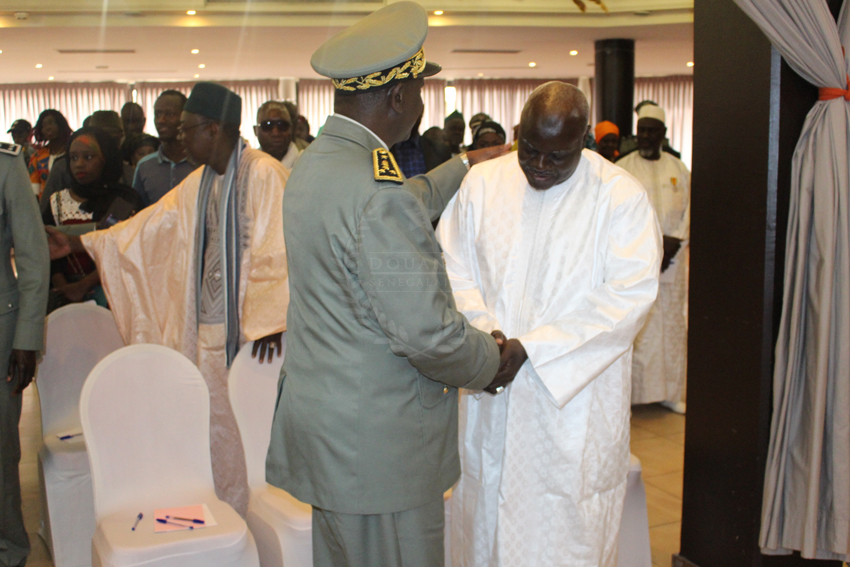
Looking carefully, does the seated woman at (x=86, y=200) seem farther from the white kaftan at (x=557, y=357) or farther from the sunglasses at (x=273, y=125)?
the white kaftan at (x=557, y=357)

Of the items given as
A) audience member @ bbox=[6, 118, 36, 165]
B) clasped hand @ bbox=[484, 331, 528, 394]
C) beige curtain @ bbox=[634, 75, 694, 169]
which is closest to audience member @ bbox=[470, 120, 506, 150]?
audience member @ bbox=[6, 118, 36, 165]

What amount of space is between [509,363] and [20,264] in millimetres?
1901

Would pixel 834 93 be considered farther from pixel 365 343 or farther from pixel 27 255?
pixel 27 255

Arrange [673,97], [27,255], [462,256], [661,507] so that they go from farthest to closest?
[673,97] < [661,507] < [27,255] < [462,256]

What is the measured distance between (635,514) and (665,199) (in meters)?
2.74

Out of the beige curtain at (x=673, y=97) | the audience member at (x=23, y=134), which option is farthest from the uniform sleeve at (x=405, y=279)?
the beige curtain at (x=673, y=97)

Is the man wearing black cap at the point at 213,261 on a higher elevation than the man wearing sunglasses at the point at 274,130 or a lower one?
lower

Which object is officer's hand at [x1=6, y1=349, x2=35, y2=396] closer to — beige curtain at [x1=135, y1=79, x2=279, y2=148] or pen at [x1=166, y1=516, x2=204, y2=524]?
pen at [x1=166, y1=516, x2=204, y2=524]

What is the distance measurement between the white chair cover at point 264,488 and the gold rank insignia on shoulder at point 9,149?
3.58ft

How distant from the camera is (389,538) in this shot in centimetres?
157

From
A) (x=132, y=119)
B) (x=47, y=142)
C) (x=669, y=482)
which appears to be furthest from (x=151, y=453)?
(x=132, y=119)

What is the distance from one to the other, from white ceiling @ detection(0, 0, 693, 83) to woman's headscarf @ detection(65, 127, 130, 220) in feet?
4.15

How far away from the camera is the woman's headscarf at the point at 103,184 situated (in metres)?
3.73

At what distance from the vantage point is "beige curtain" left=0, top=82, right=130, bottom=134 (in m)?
4.03
